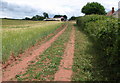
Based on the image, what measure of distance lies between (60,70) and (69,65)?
62 cm

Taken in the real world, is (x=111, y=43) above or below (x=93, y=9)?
below

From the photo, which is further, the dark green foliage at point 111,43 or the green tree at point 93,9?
the green tree at point 93,9

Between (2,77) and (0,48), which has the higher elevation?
(0,48)

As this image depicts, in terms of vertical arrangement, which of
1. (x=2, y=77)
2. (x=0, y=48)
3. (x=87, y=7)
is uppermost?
(x=87, y=7)

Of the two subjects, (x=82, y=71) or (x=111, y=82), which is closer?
(x=111, y=82)

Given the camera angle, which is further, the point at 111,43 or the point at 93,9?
the point at 93,9

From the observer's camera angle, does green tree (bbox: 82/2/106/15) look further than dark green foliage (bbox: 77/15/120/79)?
Yes

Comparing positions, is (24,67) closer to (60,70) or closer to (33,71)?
(33,71)

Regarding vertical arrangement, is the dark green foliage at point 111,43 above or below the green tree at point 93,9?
below

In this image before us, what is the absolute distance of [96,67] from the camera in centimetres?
455

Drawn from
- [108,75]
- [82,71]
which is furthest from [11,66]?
[108,75]

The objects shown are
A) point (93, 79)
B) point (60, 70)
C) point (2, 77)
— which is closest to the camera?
point (93, 79)

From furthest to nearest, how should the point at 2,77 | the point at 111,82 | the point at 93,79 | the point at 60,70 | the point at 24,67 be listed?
1. the point at 24,67
2. the point at 60,70
3. the point at 2,77
4. the point at 93,79
5. the point at 111,82

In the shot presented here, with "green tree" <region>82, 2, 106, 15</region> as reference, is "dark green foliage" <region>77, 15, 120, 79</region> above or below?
below
